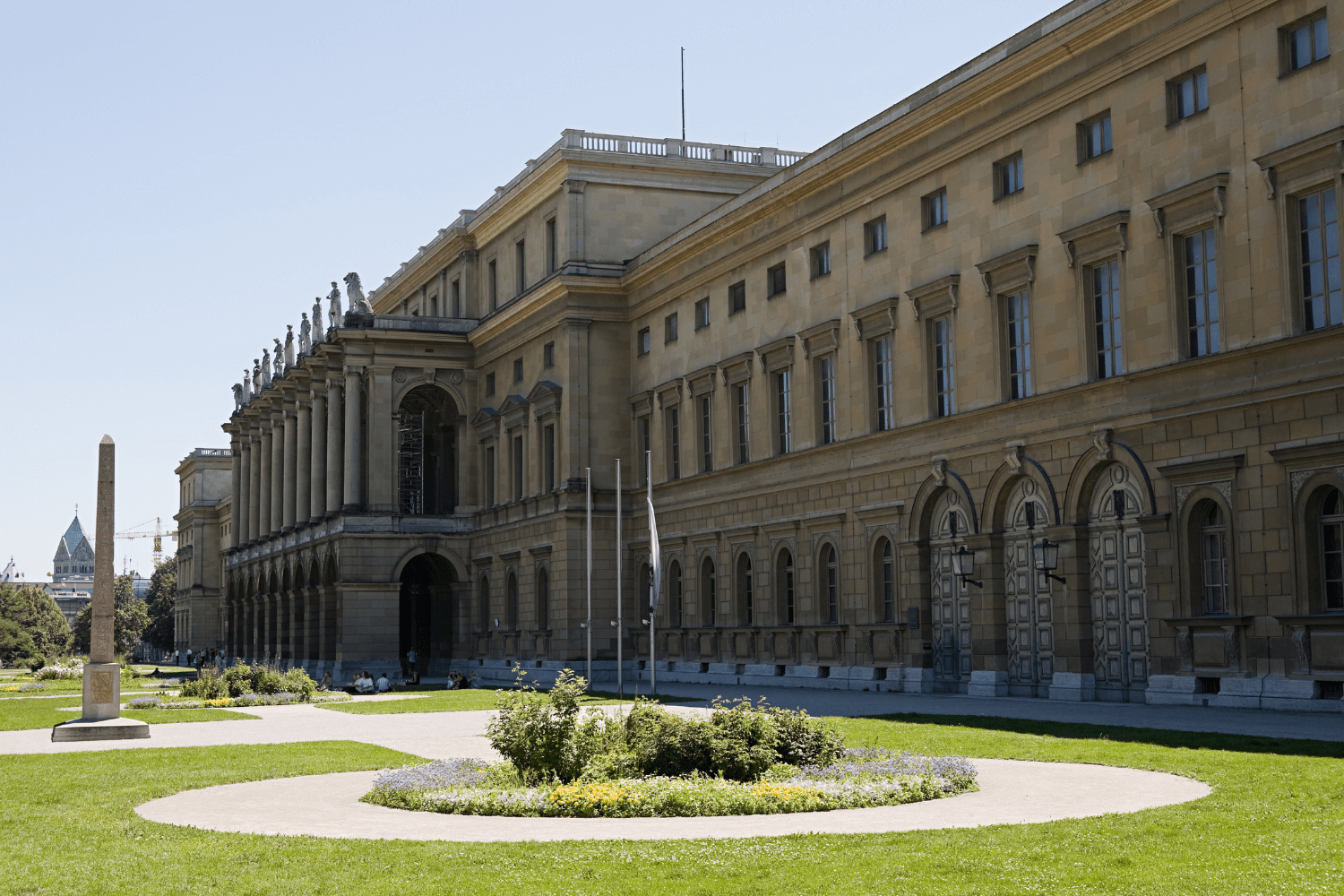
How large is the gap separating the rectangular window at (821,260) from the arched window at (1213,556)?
2082 cm

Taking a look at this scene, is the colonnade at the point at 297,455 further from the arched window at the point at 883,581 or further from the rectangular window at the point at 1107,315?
the rectangular window at the point at 1107,315

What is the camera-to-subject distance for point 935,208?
167ft

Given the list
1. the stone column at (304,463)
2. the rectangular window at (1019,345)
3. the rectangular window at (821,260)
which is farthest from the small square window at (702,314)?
the stone column at (304,463)

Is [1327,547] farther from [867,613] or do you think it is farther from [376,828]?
[376,828]

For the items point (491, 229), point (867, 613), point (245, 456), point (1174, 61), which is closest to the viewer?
point (1174, 61)

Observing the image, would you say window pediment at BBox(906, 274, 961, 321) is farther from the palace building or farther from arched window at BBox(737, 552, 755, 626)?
arched window at BBox(737, 552, 755, 626)

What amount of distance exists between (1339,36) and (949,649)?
70.5ft

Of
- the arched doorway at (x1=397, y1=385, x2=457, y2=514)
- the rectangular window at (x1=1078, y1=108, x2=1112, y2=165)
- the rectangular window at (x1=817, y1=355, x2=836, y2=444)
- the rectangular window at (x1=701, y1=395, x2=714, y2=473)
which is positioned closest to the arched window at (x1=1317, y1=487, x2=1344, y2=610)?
the rectangular window at (x1=1078, y1=108, x2=1112, y2=165)

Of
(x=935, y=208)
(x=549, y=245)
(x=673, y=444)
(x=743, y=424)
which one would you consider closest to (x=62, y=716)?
(x=743, y=424)

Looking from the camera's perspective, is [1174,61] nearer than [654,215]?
Yes

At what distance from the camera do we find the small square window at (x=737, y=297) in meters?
63.1

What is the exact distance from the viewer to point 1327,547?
3544cm

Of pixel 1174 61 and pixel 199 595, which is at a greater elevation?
pixel 1174 61

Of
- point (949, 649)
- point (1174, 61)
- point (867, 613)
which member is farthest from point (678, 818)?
point (867, 613)
